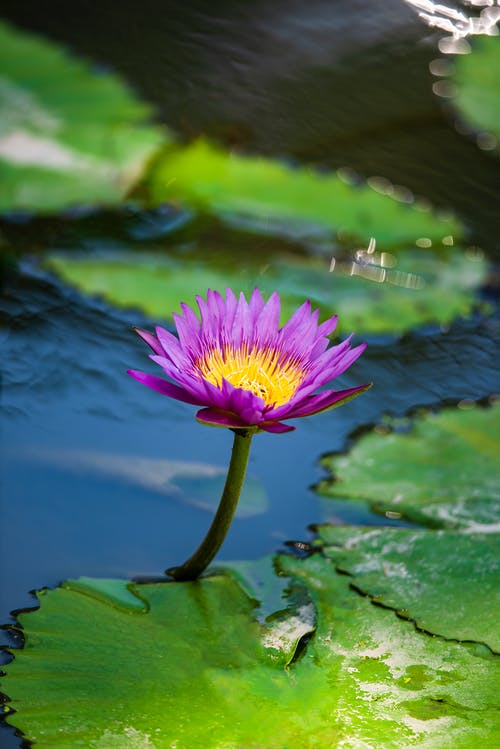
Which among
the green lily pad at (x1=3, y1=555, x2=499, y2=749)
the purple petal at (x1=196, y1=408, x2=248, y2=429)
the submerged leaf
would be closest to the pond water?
the submerged leaf

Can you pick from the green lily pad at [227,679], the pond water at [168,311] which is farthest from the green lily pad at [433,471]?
the green lily pad at [227,679]

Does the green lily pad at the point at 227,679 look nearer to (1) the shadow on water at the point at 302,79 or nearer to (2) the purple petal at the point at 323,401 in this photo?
(2) the purple petal at the point at 323,401

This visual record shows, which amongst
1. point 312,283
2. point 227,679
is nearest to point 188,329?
point 227,679

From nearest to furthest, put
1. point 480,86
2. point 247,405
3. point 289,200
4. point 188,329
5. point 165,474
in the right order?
point 247,405 < point 188,329 < point 165,474 < point 289,200 < point 480,86

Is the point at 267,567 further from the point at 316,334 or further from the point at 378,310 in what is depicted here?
the point at 378,310

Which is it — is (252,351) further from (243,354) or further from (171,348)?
(171,348)

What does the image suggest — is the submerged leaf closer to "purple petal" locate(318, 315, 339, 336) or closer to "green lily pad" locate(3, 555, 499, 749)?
"green lily pad" locate(3, 555, 499, 749)
